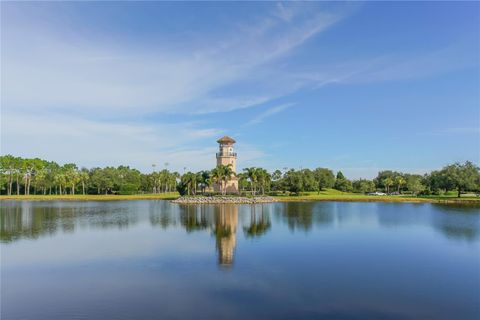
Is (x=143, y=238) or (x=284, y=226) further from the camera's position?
(x=284, y=226)

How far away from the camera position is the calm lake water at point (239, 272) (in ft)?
50.6

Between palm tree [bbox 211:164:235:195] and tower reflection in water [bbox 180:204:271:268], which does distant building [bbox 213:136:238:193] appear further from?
tower reflection in water [bbox 180:204:271:268]

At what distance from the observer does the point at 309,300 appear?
1641 cm

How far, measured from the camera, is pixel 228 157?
85.9m

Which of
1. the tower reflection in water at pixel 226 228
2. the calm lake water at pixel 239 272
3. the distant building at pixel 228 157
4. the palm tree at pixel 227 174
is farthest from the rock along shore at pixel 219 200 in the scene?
the calm lake water at pixel 239 272

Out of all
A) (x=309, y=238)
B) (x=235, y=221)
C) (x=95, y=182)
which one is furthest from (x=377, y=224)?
(x=95, y=182)

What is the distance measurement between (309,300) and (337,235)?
19625 millimetres

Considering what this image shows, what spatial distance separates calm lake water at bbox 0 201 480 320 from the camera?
1544cm

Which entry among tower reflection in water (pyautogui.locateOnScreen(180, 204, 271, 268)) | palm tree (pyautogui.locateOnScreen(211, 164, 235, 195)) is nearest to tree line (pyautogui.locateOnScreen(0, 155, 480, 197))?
palm tree (pyautogui.locateOnScreen(211, 164, 235, 195))

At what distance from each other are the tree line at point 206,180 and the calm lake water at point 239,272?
1977 inches

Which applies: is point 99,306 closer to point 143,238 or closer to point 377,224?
point 143,238

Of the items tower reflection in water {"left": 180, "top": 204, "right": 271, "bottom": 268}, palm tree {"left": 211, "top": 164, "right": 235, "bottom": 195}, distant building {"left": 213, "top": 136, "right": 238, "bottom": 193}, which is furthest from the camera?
distant building {"left": 213, "top": 136, "right": 238, "bottom": 193}

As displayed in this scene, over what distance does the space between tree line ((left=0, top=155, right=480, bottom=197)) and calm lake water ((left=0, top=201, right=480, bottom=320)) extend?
165 feet

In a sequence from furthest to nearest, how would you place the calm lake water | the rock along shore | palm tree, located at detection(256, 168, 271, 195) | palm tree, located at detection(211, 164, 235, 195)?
palm tree, located at detection(256, 168, 271, 195) < palm tree, located at detection(211, 164, 235, 195) < the rock along shore < the calm lake water
